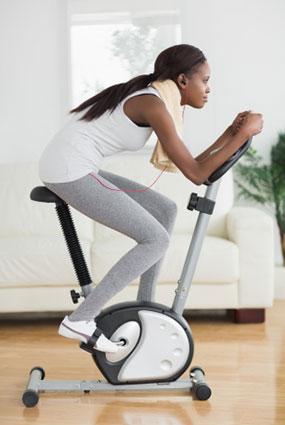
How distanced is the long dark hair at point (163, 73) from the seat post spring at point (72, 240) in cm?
32

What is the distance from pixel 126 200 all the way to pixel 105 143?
20 centimetres

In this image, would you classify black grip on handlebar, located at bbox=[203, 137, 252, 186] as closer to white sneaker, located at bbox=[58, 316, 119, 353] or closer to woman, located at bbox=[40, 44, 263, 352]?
woman, located at bbox=[40, 44, 263, 352]

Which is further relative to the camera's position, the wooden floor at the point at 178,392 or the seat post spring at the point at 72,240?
the seat post spring at the point at 72,240

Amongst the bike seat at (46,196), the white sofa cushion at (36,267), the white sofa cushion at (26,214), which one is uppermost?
the bike seat at (46,196)

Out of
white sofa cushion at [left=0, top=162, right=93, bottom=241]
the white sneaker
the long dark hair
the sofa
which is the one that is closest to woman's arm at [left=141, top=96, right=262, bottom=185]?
the long dark hair

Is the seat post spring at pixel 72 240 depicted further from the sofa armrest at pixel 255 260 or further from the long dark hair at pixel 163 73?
the sofa armrest at pixel 255 260

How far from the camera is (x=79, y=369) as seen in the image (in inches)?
118

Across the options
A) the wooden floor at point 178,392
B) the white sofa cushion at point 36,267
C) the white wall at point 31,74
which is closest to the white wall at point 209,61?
the white wall at point 31,74

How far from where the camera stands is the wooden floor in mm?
2420

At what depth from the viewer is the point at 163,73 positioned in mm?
2480

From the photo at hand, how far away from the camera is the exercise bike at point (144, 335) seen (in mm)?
2518

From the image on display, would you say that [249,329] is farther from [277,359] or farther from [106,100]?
[106,100]

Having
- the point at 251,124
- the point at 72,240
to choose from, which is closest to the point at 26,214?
the point at 72,240

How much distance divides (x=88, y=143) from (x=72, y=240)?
1.11 ft
